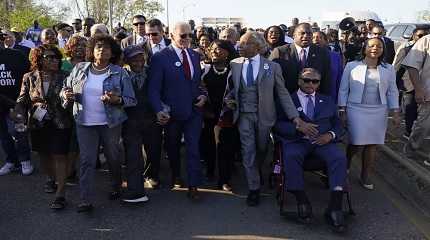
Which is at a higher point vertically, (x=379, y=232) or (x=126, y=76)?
(x=126, y=76)

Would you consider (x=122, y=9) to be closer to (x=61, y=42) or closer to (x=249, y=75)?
(x=61, y=42)

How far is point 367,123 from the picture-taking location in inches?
210

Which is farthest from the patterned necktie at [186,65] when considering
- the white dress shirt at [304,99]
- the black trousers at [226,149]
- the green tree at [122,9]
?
the green tree at [122,9]

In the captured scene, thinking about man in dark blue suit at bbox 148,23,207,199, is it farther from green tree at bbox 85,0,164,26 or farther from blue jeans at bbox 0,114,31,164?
A: green tree at bbox 85,0,164,26

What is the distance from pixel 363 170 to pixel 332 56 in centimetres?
141

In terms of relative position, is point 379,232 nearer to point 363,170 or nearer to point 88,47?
point 363,170

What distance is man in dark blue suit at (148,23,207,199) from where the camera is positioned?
498 cm

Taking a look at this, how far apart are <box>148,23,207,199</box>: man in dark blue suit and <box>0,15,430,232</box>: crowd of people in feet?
0.04

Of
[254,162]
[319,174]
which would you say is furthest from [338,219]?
[319,174]

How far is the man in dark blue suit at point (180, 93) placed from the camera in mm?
4980

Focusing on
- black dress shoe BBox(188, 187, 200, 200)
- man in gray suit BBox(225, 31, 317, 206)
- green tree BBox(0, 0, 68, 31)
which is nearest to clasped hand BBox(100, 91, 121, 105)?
man in gray suit BBox(225, 31, 317, 206)

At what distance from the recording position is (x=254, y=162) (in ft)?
16.6

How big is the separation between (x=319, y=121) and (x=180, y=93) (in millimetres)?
1509

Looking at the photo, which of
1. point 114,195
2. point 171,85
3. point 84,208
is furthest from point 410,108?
point 84,208
